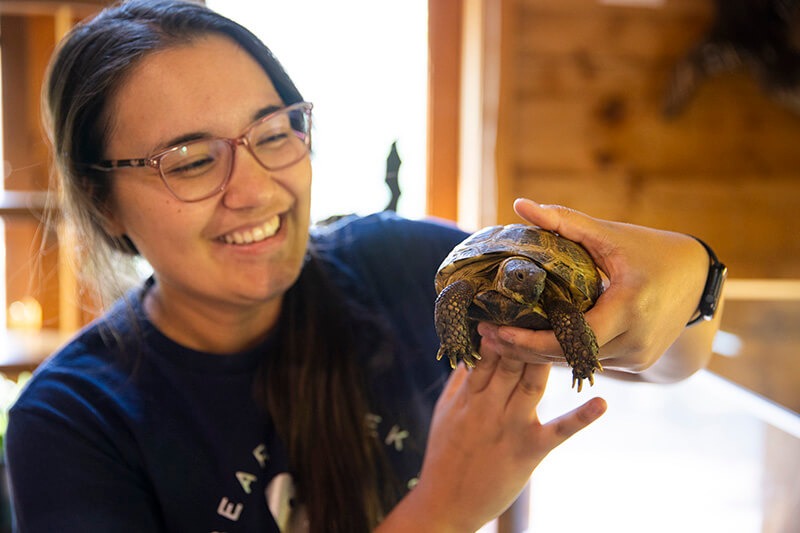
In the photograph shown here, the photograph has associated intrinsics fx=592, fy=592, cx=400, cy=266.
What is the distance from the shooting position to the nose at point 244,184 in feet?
3.03

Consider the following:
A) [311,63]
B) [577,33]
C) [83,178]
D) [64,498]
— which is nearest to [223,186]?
[83,178]

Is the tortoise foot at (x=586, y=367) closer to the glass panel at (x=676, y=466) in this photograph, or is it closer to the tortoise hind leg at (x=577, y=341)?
the tortoise hind leg at (x=577, y=341)

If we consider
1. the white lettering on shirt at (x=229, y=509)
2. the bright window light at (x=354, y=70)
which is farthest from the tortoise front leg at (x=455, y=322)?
the bright window light at (x=354, y=70)

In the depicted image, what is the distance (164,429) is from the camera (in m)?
0.97

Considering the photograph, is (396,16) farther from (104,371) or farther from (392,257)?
(104,371)

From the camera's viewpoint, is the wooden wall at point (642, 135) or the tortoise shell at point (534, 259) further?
the wooden wall at point (642, 135)

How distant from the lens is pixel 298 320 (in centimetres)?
113

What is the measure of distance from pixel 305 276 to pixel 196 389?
0.99 feet

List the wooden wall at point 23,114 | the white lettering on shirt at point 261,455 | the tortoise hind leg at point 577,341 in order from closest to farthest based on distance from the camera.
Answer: the tortoise hind leg at point 577,341 → the white lettering on shirt at point 261,455 → the wooden wall at point 23,114

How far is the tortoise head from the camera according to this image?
2.35 feet

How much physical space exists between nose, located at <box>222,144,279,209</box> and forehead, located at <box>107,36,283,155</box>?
0.14 ft

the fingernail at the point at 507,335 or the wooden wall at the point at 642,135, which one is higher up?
the wooden wall at the point at 642,135

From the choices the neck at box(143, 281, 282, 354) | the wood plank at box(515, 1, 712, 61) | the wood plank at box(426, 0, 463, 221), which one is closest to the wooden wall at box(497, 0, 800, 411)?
the wood plank at box(515, 1, 712, 61)

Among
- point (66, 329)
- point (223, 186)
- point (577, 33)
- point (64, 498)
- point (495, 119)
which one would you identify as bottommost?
point (66, 329)
